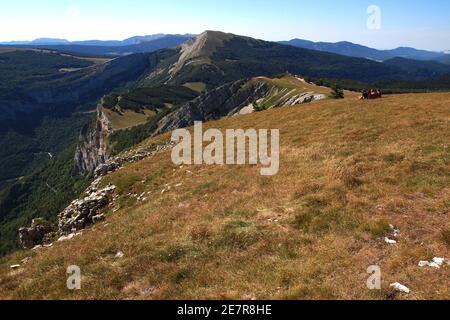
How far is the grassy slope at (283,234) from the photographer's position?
558 inches

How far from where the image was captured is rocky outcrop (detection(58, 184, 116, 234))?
29.8m

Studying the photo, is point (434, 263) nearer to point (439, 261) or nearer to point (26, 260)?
point (439, 261)

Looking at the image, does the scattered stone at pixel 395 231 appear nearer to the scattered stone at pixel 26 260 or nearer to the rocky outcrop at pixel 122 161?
the scattered stone at pixel 26 260

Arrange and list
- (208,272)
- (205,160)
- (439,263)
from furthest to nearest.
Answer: (205,160) < (208,272) < (439,263)

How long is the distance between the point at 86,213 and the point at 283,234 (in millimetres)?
19102

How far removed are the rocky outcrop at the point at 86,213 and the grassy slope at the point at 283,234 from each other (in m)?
2.87

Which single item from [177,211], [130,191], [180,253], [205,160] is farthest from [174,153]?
[180,253]

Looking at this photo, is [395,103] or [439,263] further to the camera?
[395,103]

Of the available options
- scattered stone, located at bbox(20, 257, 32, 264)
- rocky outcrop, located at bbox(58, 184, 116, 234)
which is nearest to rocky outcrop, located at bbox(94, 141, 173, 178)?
rocky outcrop, located at bbox(58, 184, 116, 234)

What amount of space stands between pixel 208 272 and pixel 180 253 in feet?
7.69

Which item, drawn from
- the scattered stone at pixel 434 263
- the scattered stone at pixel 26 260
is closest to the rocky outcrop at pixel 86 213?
the scattered stone at pixel 26 260

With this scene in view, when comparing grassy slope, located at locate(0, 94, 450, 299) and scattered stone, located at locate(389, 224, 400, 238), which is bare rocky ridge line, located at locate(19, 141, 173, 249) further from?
scattered stone, located at locate(389, 224, 400, 238)

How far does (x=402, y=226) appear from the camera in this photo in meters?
17.5

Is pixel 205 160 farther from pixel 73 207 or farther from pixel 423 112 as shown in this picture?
pixel 423 112
